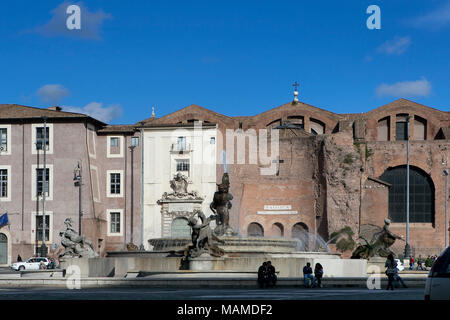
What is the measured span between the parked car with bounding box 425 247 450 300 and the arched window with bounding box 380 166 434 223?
166 ft

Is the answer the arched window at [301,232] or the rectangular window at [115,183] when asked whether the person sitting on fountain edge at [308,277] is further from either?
the arched window at [301,232]

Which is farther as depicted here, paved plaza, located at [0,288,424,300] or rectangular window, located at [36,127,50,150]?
rectangular window, located at [36,127,50,150]

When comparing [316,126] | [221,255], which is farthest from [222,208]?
[316,126]

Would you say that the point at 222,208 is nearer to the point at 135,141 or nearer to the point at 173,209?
the point at 173,209

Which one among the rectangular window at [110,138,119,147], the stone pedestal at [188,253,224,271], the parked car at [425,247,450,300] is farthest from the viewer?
the rectangular window at [110,138,119,147]

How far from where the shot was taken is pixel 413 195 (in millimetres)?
57219

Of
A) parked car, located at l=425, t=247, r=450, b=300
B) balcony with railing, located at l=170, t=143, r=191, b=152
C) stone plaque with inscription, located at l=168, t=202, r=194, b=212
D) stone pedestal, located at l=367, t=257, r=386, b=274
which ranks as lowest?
stone pedestal, located at l=367, t=257, r=386, b=274

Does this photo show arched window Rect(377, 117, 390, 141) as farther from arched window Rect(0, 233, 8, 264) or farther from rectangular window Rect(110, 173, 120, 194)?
arched window Rect(0, 233, 8, 264)

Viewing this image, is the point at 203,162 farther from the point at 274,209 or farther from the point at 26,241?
the point at 26,241

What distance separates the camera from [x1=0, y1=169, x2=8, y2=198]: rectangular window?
5347 centimetres

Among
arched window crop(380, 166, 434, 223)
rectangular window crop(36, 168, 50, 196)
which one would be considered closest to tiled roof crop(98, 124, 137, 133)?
rectangular window crop(36, 168, 50, 196)

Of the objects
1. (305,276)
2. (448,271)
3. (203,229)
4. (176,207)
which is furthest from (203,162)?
(448,271)

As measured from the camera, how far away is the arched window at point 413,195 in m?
56.6

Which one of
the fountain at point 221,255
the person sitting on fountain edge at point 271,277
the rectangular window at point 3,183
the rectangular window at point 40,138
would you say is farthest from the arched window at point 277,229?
the person sitting on fountain edge at point 271,277
